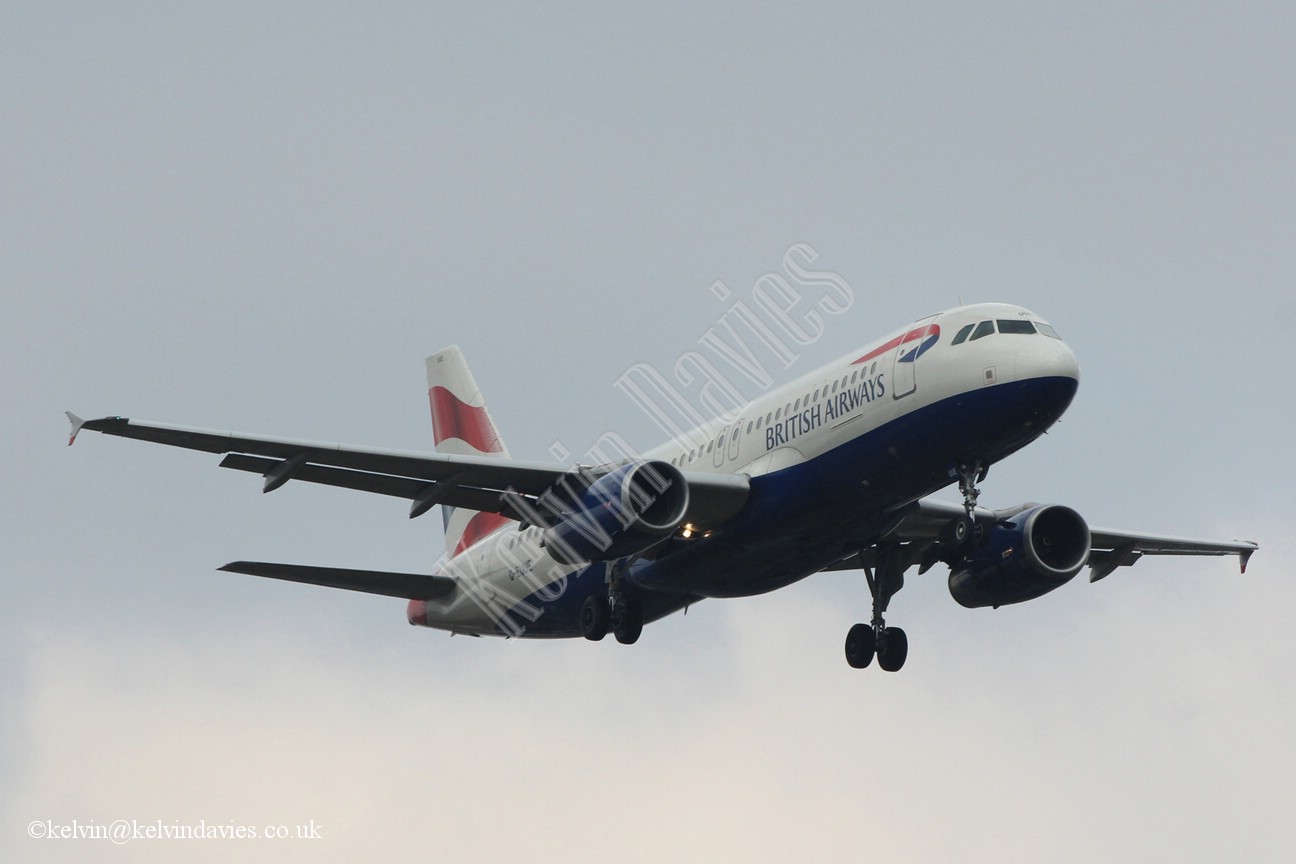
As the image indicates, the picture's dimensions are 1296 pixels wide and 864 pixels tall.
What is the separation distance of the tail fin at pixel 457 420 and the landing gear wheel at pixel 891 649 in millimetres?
11695

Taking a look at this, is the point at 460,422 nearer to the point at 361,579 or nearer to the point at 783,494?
the point at 361,579

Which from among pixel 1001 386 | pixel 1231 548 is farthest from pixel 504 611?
pixel 1231 548

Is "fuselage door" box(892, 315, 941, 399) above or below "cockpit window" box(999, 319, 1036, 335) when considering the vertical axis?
below

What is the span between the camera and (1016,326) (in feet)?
107

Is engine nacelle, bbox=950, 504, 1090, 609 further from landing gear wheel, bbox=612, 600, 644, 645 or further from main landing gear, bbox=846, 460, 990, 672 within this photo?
landing gear wheel, bbox=612, 600, 644, 645

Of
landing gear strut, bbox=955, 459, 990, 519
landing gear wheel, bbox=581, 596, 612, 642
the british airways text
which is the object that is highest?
the british airways text

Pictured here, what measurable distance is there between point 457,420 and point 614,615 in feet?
40.7

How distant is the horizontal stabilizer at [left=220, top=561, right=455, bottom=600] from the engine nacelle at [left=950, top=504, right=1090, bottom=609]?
12808mm

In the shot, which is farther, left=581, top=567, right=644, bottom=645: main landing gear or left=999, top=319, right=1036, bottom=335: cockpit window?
left=581, top=567, right=644, bottom=645: main landing gear

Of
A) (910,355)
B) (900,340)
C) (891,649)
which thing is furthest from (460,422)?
(910,355)

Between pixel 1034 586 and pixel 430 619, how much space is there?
47.3 feet

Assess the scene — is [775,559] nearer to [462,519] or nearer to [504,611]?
[504,611]

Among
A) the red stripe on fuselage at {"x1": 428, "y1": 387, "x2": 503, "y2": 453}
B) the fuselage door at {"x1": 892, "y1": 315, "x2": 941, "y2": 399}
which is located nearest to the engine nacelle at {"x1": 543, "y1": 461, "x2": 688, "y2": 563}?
the fuselage door at {"x1": 892, "y1": 315, "x2": 941, "y2": 399}

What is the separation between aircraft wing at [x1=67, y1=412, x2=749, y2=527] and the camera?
33.4m
